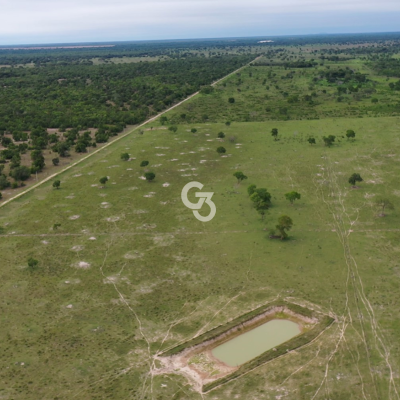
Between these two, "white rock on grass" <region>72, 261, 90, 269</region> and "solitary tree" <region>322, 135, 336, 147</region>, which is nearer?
"white rock on grass" <region>72, 261, 90, 269</region>

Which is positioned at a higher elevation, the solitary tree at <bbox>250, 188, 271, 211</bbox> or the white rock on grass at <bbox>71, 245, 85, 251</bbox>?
the solitary tree at <bbox>250, 188, 271, 211</bbox>

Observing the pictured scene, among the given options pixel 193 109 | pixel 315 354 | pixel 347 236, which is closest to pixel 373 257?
pixel 347 236

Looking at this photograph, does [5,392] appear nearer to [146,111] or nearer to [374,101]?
[146,111]

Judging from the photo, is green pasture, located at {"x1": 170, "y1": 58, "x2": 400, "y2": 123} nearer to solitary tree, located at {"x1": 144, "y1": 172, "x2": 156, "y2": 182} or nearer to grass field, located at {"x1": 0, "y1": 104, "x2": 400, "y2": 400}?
grass field, located at {"x1": 0, "y1": 104, "x2": 400, "y2": 400}

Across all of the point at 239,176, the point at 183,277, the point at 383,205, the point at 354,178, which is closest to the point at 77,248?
the point at 183,277

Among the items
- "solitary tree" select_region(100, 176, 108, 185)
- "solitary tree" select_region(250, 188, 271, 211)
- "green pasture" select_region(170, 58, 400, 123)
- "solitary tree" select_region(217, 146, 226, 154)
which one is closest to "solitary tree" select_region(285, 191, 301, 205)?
"solitary tree" select_region(250, 188, 271, 211)

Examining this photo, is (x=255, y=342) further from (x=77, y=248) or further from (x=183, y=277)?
(x=77, y=248)
